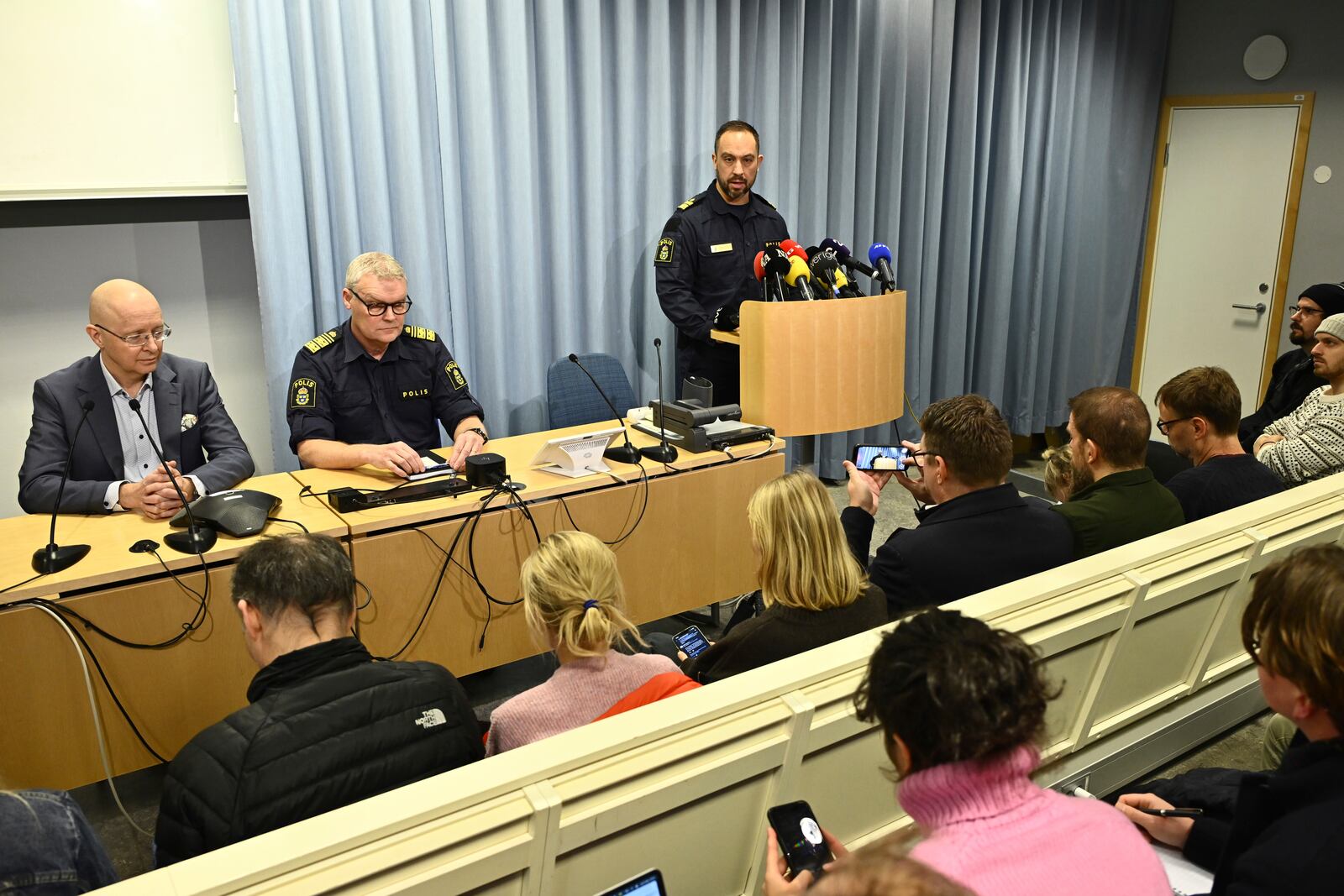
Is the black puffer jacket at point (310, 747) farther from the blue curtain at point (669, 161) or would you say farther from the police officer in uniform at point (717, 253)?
the police officer in uniform at point (717, 253)

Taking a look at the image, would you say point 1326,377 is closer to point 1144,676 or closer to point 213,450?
point 1144,676

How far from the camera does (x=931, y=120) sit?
524cm

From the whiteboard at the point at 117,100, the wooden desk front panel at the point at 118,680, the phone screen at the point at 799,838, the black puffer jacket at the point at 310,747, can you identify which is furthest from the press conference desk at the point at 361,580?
the phone screen at the point at 799,838

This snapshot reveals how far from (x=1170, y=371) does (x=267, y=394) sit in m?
5.39

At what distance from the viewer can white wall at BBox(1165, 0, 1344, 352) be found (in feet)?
17.7

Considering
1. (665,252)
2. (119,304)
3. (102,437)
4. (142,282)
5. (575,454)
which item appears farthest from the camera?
(665,252)

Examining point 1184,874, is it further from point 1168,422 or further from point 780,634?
point 1168,422

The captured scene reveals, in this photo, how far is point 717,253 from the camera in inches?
168

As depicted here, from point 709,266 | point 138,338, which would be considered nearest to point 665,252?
point 709,266

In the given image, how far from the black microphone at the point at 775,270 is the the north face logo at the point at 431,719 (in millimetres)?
2031

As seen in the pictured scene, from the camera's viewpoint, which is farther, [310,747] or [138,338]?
[138,338]

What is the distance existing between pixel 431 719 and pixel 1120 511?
5.40 feet

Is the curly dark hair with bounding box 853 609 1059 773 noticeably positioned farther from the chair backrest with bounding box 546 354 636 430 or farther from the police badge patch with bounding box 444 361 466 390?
the chair backrest with bounding box 546 354 636 430

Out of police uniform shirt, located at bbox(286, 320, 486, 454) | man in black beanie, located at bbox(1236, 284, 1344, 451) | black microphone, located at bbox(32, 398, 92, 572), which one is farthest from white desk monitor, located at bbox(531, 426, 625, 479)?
man in black beanie, located at bbox(1236, 284, 1344, 451)
